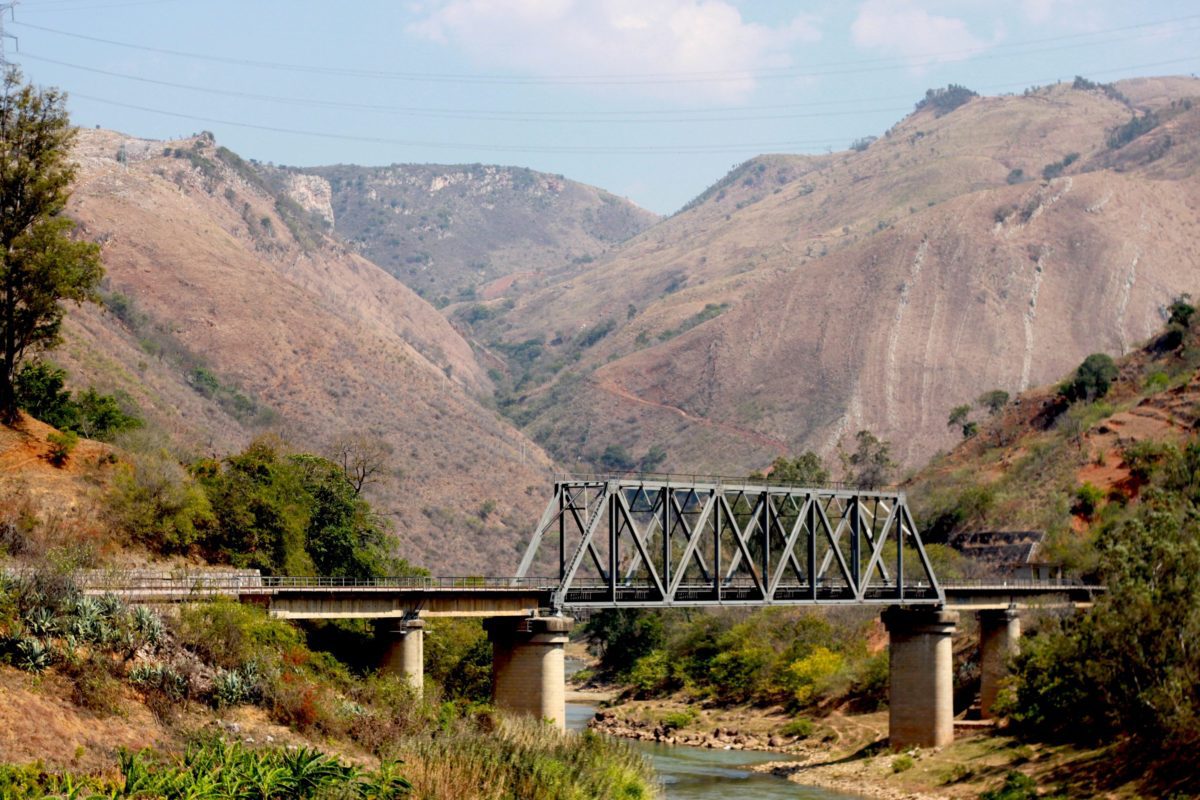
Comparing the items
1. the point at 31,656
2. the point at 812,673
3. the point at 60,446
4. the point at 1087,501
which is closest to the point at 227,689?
the point at 31,656

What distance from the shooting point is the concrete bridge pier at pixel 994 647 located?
76.6 meters

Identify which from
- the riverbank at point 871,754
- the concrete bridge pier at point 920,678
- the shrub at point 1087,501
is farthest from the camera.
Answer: the shrub at point 1087,501

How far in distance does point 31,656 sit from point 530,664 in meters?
21.6

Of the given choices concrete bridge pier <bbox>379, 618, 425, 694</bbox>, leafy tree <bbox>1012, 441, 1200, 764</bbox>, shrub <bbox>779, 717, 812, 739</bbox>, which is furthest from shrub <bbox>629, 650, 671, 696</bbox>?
concrete bridge pier <bbox>379, 618, 425, 694</bbox>

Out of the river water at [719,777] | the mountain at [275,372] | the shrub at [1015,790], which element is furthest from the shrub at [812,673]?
the mountain at [275,372]

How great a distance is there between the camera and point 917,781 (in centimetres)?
6688

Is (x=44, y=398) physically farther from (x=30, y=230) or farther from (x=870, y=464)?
(x=870, y=464)

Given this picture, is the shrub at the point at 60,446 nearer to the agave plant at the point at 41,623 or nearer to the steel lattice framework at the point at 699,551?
the steel lattice framework at the point at 699,551

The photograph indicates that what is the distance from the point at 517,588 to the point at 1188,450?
5437cm

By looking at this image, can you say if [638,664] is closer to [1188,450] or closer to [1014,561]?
[1014,561]

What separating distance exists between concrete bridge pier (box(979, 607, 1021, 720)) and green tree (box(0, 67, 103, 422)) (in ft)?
147

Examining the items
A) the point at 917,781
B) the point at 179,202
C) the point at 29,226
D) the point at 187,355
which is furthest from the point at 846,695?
the point at 179,202

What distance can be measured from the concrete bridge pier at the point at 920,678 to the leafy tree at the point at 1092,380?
6283cm

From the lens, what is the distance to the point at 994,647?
78062 mm
